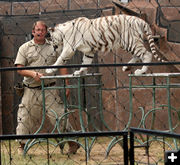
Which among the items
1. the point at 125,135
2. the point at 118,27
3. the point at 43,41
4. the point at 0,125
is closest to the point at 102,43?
the point at 118,27

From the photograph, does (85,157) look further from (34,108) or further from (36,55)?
(36,55)

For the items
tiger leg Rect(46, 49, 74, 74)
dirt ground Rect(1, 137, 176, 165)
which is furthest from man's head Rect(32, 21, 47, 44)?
dirt ground Rect(1, 137, 176, 165)

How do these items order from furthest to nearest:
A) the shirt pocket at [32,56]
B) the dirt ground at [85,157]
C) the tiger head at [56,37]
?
the shirt pocket at [32,56], the tiger head at [56,37], the dirt ground at [85,157]

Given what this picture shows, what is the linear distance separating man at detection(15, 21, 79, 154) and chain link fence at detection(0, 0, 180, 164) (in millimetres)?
425

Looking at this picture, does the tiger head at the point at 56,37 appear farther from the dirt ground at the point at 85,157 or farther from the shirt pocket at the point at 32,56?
the dirt ground at the point at 85,157

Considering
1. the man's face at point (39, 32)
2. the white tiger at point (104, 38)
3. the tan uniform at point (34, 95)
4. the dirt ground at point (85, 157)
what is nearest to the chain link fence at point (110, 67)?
the dirt ground at point (85, 157)

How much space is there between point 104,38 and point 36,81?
76 centimetres

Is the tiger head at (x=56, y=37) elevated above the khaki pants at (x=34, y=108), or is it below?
above

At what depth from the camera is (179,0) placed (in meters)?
5.13

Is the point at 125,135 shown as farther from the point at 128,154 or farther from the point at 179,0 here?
the point at 179,0

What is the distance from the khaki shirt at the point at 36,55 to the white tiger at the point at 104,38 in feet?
0.36

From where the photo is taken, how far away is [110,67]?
541cm

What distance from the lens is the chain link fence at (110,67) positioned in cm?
514

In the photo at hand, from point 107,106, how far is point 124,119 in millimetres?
249
